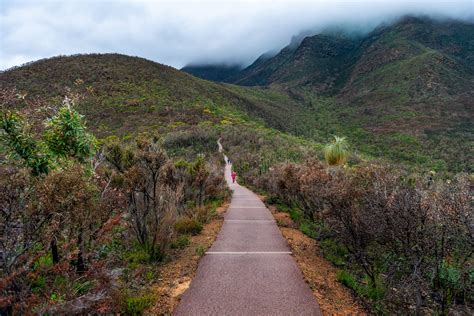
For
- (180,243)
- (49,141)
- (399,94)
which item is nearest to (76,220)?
(49,141)

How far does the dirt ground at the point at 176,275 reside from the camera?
428 cm

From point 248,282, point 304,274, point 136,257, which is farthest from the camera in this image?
point 136,257

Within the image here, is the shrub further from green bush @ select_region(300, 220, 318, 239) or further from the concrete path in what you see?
green bush @ select_region(300, 220, 318, 239)

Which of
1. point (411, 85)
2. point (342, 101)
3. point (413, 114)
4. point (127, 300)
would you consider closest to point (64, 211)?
point (127, 300)

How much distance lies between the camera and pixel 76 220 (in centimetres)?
352

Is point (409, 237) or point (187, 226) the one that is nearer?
point (409, 237)

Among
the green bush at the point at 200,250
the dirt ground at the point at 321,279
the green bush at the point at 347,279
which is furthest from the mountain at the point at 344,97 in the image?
the green bush at the point at 347,279

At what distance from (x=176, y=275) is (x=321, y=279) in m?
2.51

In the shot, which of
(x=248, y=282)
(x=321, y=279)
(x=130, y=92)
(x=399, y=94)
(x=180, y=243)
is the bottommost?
(x=321, y=279)

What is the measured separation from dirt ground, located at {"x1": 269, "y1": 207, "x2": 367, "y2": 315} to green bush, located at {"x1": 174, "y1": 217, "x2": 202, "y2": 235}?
2374 millimetres

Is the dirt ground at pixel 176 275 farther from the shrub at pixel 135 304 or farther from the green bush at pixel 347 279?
the green bush at pixel 347 279

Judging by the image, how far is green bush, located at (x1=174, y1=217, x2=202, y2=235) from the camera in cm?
809

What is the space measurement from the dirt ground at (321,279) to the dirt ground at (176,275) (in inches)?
79.3

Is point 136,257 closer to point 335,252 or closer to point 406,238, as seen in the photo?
point 335,252
